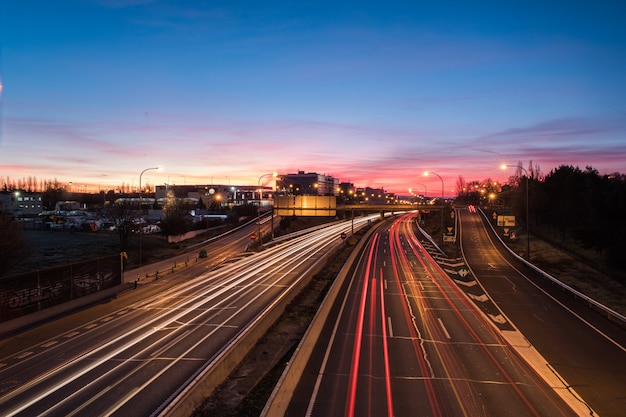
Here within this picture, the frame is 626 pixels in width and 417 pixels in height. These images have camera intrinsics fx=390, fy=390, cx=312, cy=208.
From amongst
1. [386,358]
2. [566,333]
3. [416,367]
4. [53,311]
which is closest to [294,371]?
[386,358]

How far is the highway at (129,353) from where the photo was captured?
12.7 meters

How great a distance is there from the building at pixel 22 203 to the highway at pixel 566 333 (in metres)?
145

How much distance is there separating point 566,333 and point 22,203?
173103 millimetres

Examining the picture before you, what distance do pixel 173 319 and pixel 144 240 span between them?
55065 mm

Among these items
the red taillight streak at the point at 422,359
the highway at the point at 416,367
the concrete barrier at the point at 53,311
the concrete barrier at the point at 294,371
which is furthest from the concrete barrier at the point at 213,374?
the concrete barrier at the point at 53,311

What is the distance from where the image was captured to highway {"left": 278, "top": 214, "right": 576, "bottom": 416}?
12.6 meters

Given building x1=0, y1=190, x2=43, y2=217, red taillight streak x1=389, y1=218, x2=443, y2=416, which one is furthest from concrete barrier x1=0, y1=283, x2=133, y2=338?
building x1=0, y1=190, x2=43, y2=217

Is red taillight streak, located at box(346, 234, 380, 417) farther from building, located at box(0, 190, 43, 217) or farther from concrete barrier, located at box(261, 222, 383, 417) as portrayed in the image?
building, located at box(0, 190, 43, 217)

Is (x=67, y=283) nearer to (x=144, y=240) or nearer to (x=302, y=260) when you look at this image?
(x=302, y=260)

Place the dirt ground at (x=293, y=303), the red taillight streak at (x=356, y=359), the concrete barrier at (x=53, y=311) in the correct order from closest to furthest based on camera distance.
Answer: the red taillight streak at (x=356, y=359)
the dirt ground at (x=293, y=303)
the concrete barrier at (x=53, y=311)

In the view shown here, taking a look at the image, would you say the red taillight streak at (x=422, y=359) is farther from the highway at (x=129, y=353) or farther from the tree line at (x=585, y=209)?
the tree line at (x=585, y=209)

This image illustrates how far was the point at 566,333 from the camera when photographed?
827 inches

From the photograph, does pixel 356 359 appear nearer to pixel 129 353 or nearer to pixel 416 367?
pixel 416 367

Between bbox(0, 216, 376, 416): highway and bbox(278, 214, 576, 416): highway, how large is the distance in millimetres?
4606
